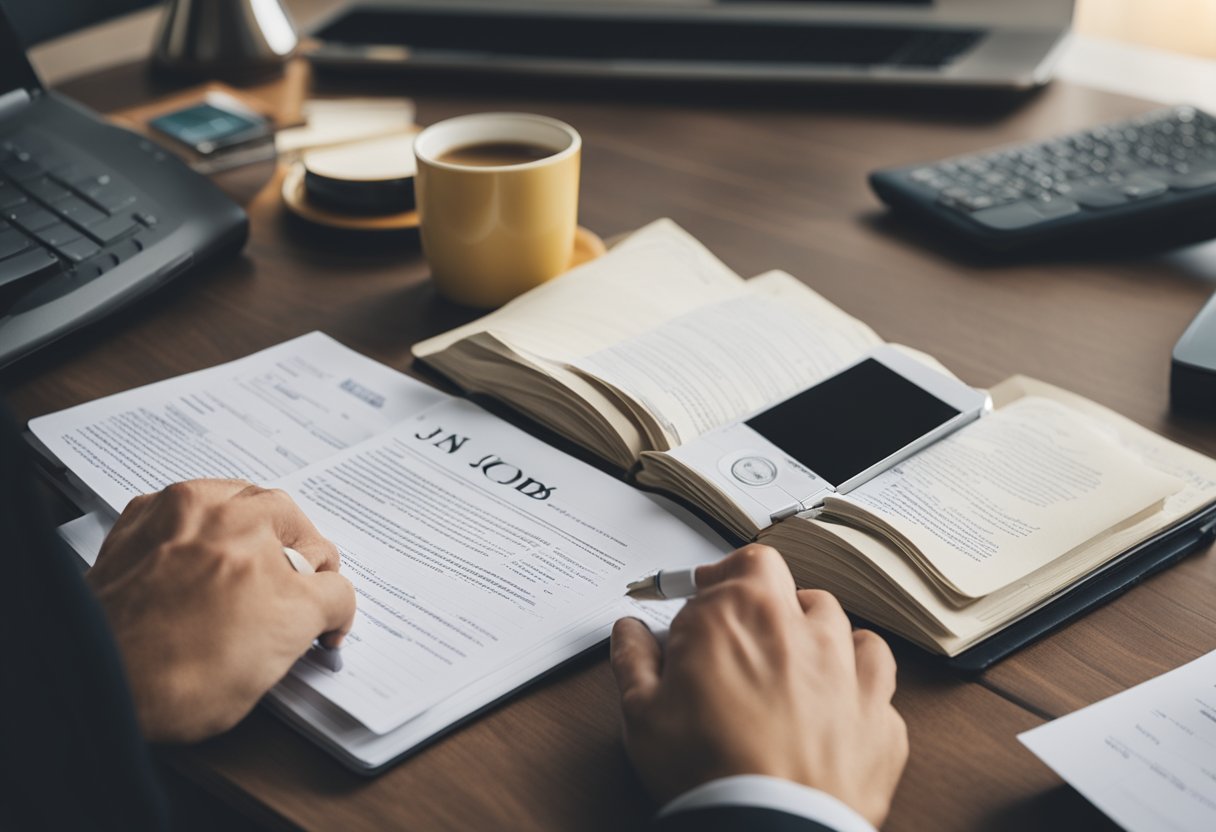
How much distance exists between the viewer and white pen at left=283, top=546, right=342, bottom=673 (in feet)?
1.71

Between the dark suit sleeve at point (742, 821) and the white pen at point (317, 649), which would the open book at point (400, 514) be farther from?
the dark suit sleeve at point (742, 821)

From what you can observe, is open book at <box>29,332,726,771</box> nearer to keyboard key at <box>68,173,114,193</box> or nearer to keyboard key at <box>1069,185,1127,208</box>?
keyboard key at <box>68,173,114,193</box>

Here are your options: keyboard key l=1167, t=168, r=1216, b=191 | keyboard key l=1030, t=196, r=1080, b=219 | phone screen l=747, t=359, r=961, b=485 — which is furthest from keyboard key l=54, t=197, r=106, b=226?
keyboard key l=1167, t=168, r=1216, b=191

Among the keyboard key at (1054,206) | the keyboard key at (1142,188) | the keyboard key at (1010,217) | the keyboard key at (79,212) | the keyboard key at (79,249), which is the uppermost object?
the keyboard key at (1142,188)

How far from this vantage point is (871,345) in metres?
0.75

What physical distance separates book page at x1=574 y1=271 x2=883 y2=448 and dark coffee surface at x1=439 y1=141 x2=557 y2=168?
20 centimetres

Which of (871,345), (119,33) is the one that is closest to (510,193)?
(871,345)

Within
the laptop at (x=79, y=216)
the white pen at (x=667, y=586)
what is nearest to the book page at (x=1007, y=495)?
the white pen at (x=667, y=586)

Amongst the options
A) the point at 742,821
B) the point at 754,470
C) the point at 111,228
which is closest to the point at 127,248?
the point at 111,228

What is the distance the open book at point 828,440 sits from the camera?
0.56 m

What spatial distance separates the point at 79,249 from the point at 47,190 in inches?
3.5

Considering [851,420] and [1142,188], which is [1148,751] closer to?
[851,420]

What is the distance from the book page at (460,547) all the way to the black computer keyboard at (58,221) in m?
0.26

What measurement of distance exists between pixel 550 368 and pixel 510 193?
0.54 feet
